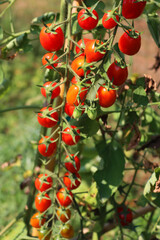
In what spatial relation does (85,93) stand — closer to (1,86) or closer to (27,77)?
(1,86)

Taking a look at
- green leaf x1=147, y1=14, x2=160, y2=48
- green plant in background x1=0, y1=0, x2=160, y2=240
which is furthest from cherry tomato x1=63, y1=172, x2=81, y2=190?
green leaf x1=147, y1=14, x2=160, y2=48

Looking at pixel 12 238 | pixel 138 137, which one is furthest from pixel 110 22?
pixel 12 238

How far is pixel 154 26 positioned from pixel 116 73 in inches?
9.9

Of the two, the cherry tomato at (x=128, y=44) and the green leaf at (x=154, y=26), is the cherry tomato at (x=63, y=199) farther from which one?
the green leaf at (x=154, y=26)

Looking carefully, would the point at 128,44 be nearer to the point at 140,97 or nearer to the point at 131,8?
the point at 131,8

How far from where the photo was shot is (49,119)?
63 cm

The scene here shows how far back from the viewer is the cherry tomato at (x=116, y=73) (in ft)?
1.93

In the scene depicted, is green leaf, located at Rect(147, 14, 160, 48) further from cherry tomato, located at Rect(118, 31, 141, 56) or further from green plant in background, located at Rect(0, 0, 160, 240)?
cherry tomato, located at Rect(118, 31, 141, 56)

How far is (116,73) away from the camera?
0.59 metres

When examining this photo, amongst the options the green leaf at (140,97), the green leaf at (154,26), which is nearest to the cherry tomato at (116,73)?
the green leaf at (140,97)

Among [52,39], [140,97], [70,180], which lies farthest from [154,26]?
[70,180]

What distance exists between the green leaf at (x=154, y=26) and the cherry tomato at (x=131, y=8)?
20cm

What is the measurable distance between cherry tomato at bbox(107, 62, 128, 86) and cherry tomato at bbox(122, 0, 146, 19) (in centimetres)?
9

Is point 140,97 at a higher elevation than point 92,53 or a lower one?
lower
